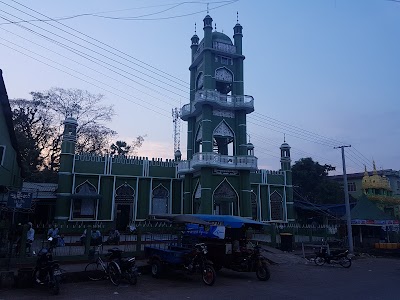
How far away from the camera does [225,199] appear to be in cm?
2414

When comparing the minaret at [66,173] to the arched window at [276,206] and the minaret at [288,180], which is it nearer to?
the arched window at [276,206]

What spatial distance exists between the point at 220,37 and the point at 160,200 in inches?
539

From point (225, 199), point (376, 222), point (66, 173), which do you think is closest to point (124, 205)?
point (66, 173)

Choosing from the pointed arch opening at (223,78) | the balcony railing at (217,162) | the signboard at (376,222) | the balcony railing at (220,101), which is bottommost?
the signboard at (376,222)

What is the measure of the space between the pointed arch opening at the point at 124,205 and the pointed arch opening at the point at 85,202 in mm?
1698

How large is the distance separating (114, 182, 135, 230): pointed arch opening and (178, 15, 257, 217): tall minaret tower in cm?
413

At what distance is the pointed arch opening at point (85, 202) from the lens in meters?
23.0

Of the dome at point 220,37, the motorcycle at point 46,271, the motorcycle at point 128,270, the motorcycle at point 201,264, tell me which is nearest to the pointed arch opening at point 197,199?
the dome at point 220,37

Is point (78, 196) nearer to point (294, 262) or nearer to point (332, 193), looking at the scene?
point (294, 262)

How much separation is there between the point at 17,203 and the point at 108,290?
4.90 m

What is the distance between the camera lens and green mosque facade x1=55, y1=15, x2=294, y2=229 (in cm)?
2328

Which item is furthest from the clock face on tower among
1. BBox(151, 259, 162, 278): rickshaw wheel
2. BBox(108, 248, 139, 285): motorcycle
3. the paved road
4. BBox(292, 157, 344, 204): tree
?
BBox(292, 157, 344, 204): tree

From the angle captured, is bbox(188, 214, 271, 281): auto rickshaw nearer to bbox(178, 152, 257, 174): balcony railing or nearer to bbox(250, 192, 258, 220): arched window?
bbox(178, 152, 257, 174): balcony railing

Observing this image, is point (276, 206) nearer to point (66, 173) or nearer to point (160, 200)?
point (160, 200)
